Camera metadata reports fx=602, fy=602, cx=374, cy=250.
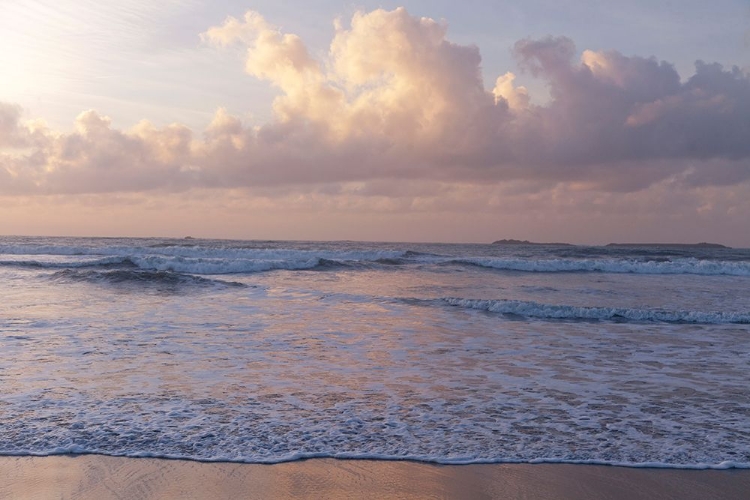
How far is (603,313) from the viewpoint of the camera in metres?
15.3

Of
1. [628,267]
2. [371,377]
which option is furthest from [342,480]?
[628,267]

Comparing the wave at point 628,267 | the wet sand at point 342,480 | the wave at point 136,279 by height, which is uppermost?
the wave at point 628,267

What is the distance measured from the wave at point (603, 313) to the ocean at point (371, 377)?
0.07 m

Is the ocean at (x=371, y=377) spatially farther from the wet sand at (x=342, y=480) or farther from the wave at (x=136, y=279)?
the wave at (x=136, y=279)

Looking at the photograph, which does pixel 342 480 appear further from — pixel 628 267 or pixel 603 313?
pixel 628 267

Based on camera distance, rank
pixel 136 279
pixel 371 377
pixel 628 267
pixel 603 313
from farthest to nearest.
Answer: pixel 628 267 < pixel 136 279 < pixel 603 313 < pixel 371 377

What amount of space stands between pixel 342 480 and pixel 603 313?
1214 cm

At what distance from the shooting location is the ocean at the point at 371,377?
5.48m

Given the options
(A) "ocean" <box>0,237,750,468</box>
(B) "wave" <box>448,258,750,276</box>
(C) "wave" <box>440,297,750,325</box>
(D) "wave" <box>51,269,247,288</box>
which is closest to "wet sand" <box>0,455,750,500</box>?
(A) "ocean" <box>0,237,750,468</box>

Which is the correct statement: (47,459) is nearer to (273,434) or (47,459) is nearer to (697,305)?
(273,434)

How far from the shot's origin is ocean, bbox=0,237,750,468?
5484 mm

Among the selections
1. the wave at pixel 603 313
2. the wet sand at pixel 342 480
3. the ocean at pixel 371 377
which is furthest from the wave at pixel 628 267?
the wet sand at pixel 342 480

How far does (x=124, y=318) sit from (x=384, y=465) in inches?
375

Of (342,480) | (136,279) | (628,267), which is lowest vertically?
(342,480)
